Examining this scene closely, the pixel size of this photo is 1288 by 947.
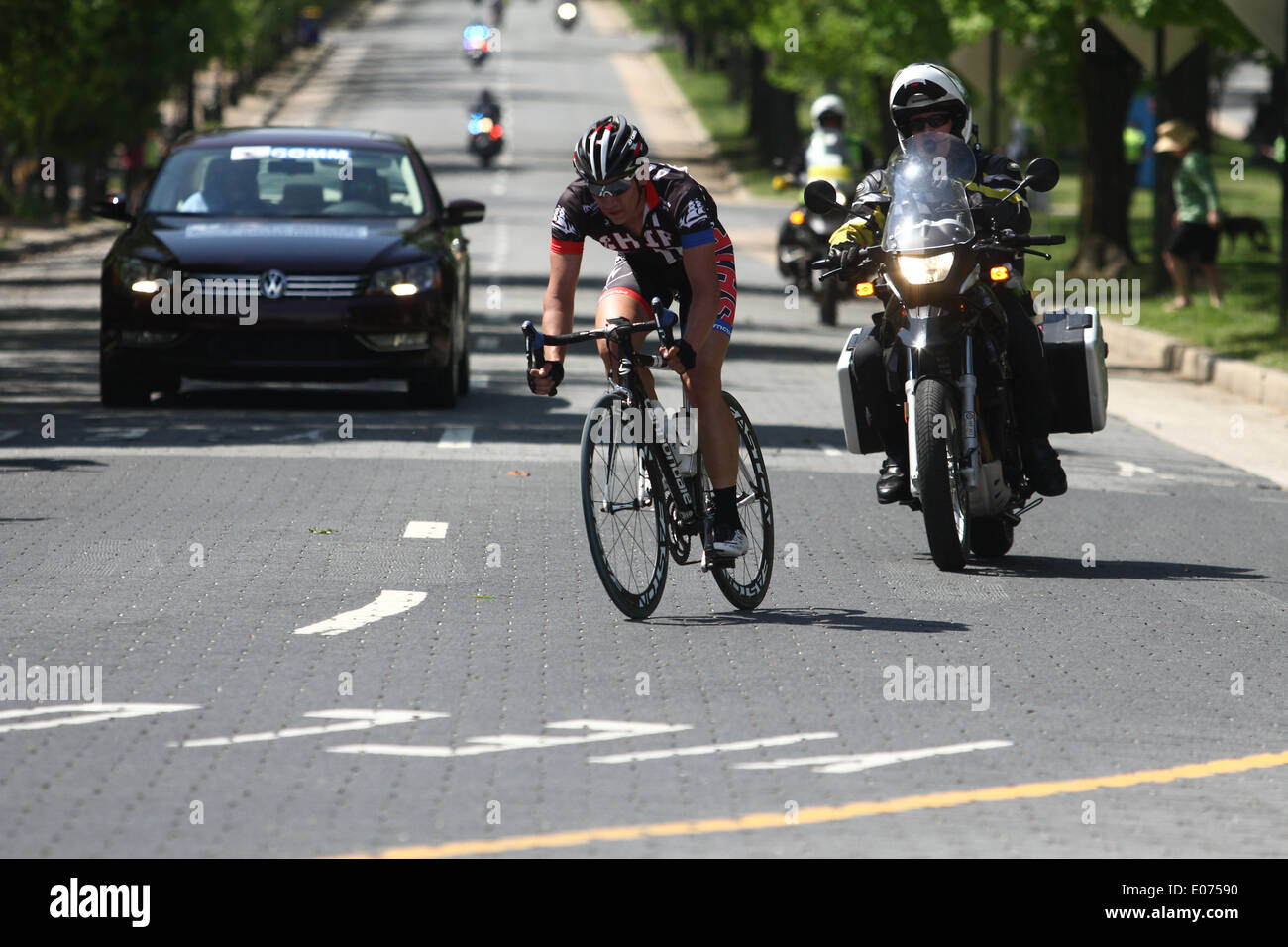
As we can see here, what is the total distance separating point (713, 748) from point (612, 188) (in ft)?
7.64

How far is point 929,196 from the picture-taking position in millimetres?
9352

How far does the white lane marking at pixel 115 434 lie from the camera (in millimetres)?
13531

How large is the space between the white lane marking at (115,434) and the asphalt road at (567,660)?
87mm

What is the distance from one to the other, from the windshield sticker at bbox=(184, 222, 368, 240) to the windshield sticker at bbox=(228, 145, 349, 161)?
2.48 ft

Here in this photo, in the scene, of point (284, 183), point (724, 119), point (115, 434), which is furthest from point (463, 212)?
point (724, 119)

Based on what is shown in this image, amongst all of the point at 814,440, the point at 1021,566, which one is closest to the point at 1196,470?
the point at 814,440

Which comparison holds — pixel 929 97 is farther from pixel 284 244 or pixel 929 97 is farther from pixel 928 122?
pixel 284 244

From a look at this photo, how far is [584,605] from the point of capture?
28.6 ft

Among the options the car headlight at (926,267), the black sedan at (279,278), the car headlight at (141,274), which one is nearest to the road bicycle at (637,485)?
the car headlight at (926,267)

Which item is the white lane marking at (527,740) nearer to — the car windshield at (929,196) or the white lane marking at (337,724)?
the white lane marking at (337,724)

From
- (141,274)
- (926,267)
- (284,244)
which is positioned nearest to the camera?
(926,267)

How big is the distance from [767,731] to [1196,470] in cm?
764

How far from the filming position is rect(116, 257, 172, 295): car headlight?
47.4 ft

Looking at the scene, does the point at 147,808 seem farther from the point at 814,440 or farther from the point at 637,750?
the point at 814,440
